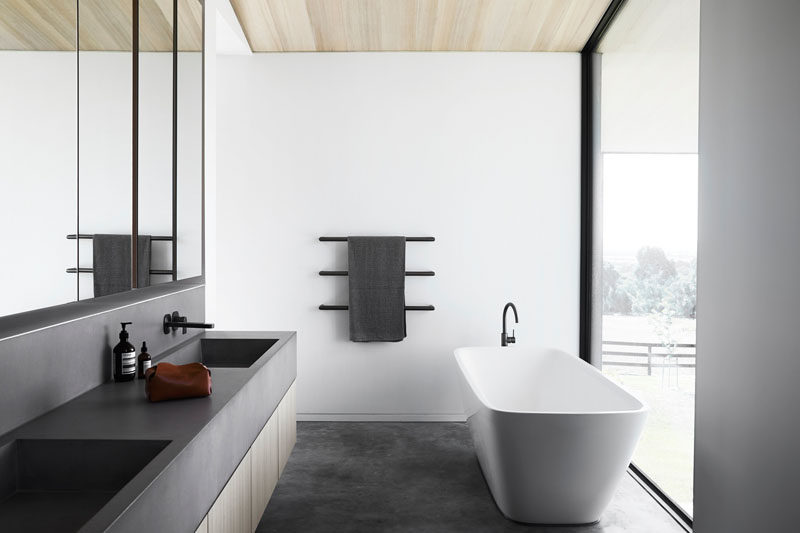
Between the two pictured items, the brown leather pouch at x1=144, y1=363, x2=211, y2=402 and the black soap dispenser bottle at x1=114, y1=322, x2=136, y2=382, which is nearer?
the brown leather pouch at x1=144, y1=363, x2=211, y2=402

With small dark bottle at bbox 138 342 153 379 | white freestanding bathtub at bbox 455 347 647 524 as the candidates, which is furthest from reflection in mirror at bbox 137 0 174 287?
white freestanding bathtub at bbox 455 347 647 524

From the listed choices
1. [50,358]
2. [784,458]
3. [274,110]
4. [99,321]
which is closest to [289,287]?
[274,110]

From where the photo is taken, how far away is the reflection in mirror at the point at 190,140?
2.63 meters

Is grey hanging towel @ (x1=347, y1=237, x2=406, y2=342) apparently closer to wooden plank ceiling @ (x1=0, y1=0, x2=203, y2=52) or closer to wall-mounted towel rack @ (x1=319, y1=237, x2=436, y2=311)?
wall-mounted towel rack @ (x1=319, y1=237, x2=436, y2=311)

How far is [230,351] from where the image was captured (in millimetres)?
2820

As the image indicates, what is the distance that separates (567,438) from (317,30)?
9.67 ft

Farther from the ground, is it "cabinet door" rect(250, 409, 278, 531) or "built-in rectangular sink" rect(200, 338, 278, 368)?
"built-in rectangular sink" rect(200, 338, 278, 368)

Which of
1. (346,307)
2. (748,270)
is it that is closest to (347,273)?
(346,307)

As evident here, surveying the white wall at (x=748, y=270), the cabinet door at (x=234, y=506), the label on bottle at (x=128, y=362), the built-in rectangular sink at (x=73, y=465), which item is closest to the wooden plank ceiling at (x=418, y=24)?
the white wall at (x=748, y=270)

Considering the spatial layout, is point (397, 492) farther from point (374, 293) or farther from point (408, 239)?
point (408, 239)

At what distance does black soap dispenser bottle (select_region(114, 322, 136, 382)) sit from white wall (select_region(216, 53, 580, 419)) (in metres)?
2.18

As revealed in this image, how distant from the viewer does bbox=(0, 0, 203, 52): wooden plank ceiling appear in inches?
57.2

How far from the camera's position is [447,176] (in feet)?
13.8

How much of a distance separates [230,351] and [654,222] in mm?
2257
